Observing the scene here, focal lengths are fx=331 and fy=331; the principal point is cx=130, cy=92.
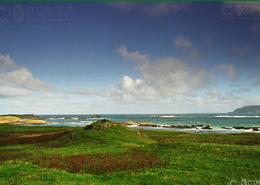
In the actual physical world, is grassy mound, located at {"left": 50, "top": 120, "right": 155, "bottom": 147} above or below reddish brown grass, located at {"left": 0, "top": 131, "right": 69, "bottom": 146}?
above

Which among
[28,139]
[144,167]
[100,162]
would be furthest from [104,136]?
[144,167]

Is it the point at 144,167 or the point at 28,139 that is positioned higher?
the point at 28,139

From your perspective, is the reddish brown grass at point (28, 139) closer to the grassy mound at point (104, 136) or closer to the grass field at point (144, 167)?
the grassy mound at point (104, 136)

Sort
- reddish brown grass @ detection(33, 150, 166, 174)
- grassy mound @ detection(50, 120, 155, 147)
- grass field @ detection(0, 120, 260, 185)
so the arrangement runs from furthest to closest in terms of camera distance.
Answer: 1. grassy mound @ detection(50, 120, 155, 147)
2. reddish brown grass @ detection(33, 150, 166, 174)
3. grass field @ detection(0, 120, 260, 185)

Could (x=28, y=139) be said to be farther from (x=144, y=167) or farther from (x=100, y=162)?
(x=144, y=167)

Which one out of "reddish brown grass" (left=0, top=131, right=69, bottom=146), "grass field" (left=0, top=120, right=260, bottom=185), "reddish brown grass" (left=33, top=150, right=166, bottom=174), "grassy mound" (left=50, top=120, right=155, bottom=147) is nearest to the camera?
"grass field" (left=0, top=120, right=260, bottom=185)

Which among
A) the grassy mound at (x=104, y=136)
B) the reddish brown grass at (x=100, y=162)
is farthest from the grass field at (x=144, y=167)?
the grassy mound at (x=104, y=136)

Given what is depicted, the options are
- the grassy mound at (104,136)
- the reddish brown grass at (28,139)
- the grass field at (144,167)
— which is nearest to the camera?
the grass field at (144,167)

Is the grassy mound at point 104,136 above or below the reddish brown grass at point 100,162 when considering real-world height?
above

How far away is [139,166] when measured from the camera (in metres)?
27.9

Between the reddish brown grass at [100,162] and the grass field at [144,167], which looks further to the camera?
the reddish brown grass at [100,162]

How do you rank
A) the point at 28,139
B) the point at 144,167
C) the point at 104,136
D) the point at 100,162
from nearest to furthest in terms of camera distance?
the point at 144,167 < the point at 100,162 < the point at 104,136 < the point at 28,139

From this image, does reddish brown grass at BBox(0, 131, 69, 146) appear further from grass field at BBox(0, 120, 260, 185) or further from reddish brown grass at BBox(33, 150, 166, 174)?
reddish brown grass at BBox(33, 150, 166, 174)

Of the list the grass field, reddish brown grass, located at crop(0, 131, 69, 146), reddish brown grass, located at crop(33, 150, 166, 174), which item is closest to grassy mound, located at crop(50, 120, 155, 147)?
the grass field
